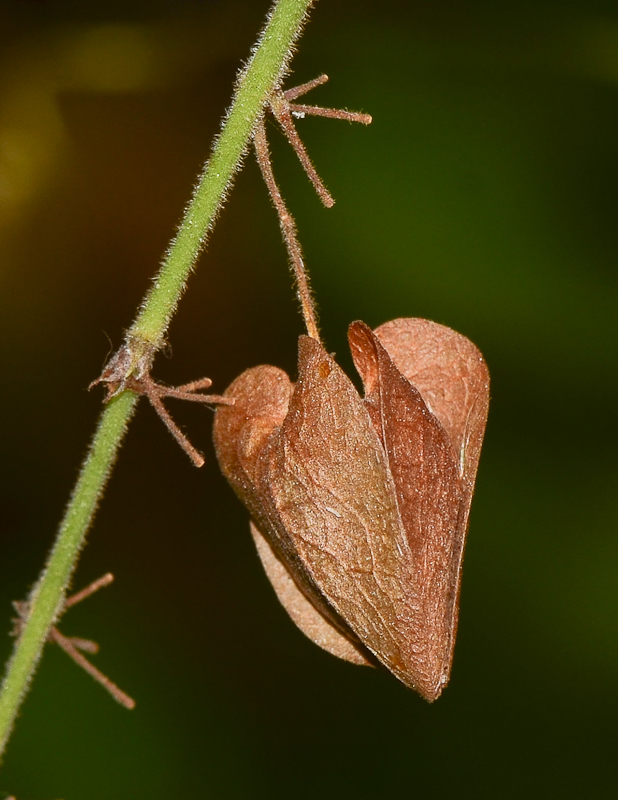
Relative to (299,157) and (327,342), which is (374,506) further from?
(327,342)

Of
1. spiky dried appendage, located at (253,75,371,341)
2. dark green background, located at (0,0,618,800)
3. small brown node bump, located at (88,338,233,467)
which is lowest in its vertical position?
dark green background, located at (0,0,618,800)

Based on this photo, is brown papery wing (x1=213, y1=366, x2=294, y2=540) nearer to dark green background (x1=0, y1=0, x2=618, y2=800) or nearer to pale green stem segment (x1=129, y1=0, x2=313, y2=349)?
pale green stem segment (x1=129, y1=0, x2=313, y2=349)

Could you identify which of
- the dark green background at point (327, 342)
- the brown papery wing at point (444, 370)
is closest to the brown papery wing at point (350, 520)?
the brown papery wing at point (444, 370)

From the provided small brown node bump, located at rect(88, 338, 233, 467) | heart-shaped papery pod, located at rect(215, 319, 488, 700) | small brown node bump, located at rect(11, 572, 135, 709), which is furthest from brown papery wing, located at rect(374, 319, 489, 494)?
small brown node bump, located at rect(11, 572, 135, 709)

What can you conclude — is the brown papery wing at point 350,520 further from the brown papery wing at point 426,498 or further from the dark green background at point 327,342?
the dark green background at point 327,342

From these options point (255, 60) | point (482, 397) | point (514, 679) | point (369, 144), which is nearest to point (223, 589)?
point (514, 679)

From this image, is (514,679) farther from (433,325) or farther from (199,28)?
(199,28)
